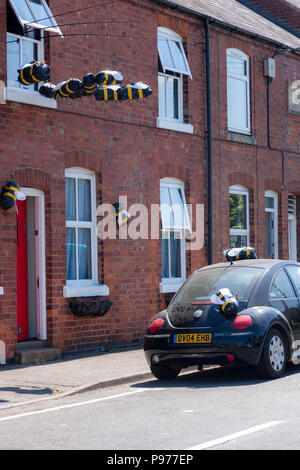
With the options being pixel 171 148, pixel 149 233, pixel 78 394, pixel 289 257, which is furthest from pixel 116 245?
pixel 289 257

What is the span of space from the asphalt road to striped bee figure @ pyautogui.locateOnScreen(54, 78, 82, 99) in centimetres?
509

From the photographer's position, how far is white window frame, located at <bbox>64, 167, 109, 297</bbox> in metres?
14.8

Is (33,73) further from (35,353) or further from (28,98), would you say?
(35,353)

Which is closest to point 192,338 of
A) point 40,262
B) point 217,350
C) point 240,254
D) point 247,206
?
point 217,350

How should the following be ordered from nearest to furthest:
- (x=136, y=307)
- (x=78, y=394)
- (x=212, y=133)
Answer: (x=78, y=394)
(x=136, y=307)
(x=212, y=133)

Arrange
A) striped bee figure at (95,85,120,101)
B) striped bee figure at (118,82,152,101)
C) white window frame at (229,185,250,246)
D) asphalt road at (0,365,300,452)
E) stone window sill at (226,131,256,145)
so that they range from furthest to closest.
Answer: white window frame at (229,185,250,246), stone window sill at (226,131,256,145), striped bee figure at (118,82,152,101), striped bee figure at (95,85,120,101), asphalt road at (0,365,300,452)

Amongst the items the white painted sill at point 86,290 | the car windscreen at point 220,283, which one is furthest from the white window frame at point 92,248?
the car windscreen at point 220,283

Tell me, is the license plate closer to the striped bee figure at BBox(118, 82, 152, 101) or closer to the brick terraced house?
the brick terraced house

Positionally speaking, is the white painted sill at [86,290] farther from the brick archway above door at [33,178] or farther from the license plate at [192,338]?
the license plate at [192,338]

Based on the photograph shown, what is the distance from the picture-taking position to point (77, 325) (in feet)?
47.8

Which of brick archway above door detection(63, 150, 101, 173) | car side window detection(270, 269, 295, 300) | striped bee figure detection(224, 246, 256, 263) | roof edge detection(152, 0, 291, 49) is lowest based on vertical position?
car side window detection(270, 269, 295, 300)

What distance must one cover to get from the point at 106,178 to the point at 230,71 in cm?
533

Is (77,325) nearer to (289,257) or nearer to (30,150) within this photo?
(30,150)

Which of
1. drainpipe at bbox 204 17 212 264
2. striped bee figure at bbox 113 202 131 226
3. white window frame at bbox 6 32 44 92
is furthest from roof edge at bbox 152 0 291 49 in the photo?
striped bee figure at bbox 113 202 131 226
